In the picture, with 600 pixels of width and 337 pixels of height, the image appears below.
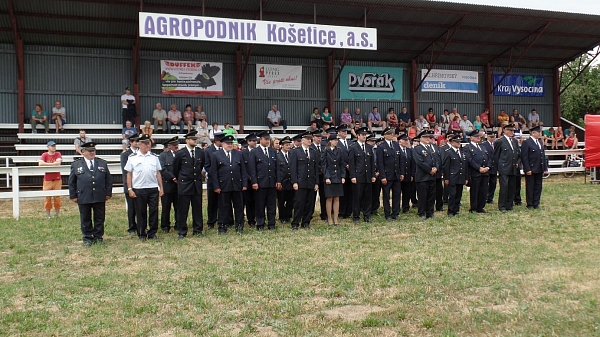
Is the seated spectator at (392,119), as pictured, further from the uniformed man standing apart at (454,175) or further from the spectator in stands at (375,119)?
the uniformed man standing apart at (454,175)

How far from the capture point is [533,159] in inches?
516

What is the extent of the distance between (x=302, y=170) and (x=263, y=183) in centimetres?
83

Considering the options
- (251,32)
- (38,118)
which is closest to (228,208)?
(251,32)

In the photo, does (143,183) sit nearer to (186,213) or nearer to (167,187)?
(186,213)

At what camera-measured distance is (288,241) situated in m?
9.40

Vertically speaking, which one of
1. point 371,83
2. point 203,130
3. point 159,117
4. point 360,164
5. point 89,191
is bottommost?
point 89,191

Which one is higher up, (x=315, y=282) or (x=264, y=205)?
(x=264, y=205)

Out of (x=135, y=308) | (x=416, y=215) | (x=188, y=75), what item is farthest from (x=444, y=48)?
(x=135, y=308)

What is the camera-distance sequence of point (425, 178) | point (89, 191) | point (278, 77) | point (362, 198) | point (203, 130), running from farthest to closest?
point (278, 77) → point (203, 130) → point (362, 198) → point (425, 178) → point (89, 191)

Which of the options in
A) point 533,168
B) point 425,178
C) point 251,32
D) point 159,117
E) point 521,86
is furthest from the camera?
point 521,86

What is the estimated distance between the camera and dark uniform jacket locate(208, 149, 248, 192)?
10.7 metres

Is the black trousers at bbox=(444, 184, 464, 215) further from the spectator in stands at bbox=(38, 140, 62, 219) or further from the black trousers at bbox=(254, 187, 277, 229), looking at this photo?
the spectator in stands at bbox=(38, 140, 62, 219)

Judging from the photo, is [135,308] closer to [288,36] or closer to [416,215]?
[416,215]

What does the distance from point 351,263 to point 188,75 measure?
641 inches
